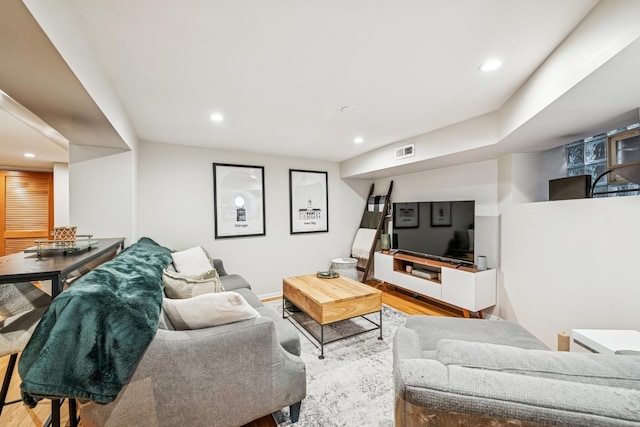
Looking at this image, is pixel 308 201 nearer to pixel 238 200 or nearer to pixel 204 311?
pixel 238 200

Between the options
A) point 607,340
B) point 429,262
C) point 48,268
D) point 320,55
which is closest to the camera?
point 48,268

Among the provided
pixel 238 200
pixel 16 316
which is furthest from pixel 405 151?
pixel 16 316

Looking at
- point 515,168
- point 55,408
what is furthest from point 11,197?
point 515,168

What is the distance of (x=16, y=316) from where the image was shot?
54.6 inches

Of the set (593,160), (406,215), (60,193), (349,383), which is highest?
(593,160)

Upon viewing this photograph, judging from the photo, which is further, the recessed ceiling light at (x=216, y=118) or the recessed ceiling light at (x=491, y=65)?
the recessed ceiling light at (x=216, y=118)

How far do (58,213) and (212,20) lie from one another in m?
5.23

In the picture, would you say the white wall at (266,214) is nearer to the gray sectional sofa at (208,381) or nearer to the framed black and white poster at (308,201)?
the framed black and white poster at (308,201)

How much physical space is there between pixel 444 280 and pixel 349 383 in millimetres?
1853

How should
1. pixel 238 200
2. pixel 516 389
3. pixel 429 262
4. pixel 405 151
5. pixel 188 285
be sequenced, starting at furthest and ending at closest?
pixel 238 200 → pixel 429 262 → pixel 405 151 → pixel 188 285 → pixel 516 389

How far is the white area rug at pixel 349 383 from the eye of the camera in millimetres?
1585

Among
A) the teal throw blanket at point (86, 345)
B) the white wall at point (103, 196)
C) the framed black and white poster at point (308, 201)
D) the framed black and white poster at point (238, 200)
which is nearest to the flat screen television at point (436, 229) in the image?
the framed black and white poster at point (308, 201)

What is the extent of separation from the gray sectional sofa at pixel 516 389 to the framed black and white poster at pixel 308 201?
139 inches

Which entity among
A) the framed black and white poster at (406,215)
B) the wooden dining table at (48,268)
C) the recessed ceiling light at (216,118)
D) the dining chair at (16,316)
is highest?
the recessed ceiling light at (216,118)
